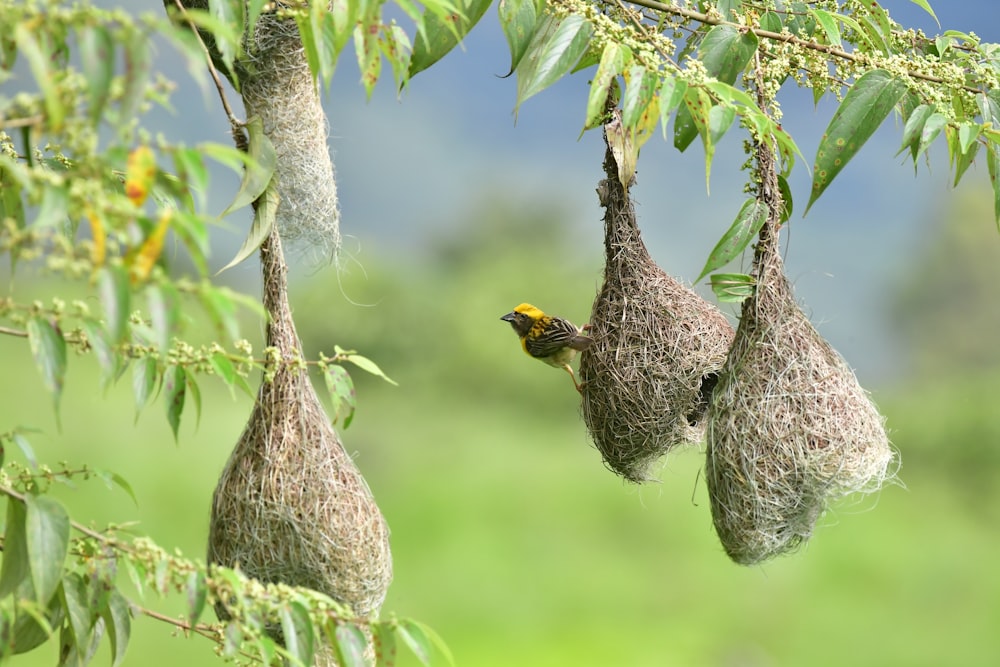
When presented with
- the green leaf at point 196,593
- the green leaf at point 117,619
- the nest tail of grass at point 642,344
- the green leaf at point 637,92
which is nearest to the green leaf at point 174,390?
the green leaf at point 117,619

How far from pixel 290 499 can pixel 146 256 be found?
139 cm

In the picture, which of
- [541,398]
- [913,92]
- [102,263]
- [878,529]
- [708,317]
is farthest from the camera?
[541,398]

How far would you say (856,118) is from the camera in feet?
6.72

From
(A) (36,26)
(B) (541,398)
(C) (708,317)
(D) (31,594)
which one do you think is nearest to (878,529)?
(B) (541,398)

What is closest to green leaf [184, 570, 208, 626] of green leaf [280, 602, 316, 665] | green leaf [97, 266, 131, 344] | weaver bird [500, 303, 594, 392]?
green leaf [280, 602, 316, 665]

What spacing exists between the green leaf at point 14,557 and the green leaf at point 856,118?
5.03 feet

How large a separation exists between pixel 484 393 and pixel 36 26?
20.9ft

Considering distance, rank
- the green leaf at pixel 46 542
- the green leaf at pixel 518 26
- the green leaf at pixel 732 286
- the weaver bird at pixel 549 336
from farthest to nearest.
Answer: the weaver bird at pixel 549 336 < the green leaf at pixel 732 286 < the green leaf at pixel 518 26 < the green leaf at pixel 46 542

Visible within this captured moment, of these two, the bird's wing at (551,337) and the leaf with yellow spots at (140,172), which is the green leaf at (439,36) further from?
the leaf with yellow spots at (140,172)

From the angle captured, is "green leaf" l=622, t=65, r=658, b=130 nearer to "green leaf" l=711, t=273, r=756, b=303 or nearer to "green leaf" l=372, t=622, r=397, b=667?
"green leaf" l=711, t=273, r=756, b=303

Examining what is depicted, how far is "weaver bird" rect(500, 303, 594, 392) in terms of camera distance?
8.60 ft

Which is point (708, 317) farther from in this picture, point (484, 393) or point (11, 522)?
point (484, 393)

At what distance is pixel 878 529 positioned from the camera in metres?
7.03

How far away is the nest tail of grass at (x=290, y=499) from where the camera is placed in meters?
2.29
